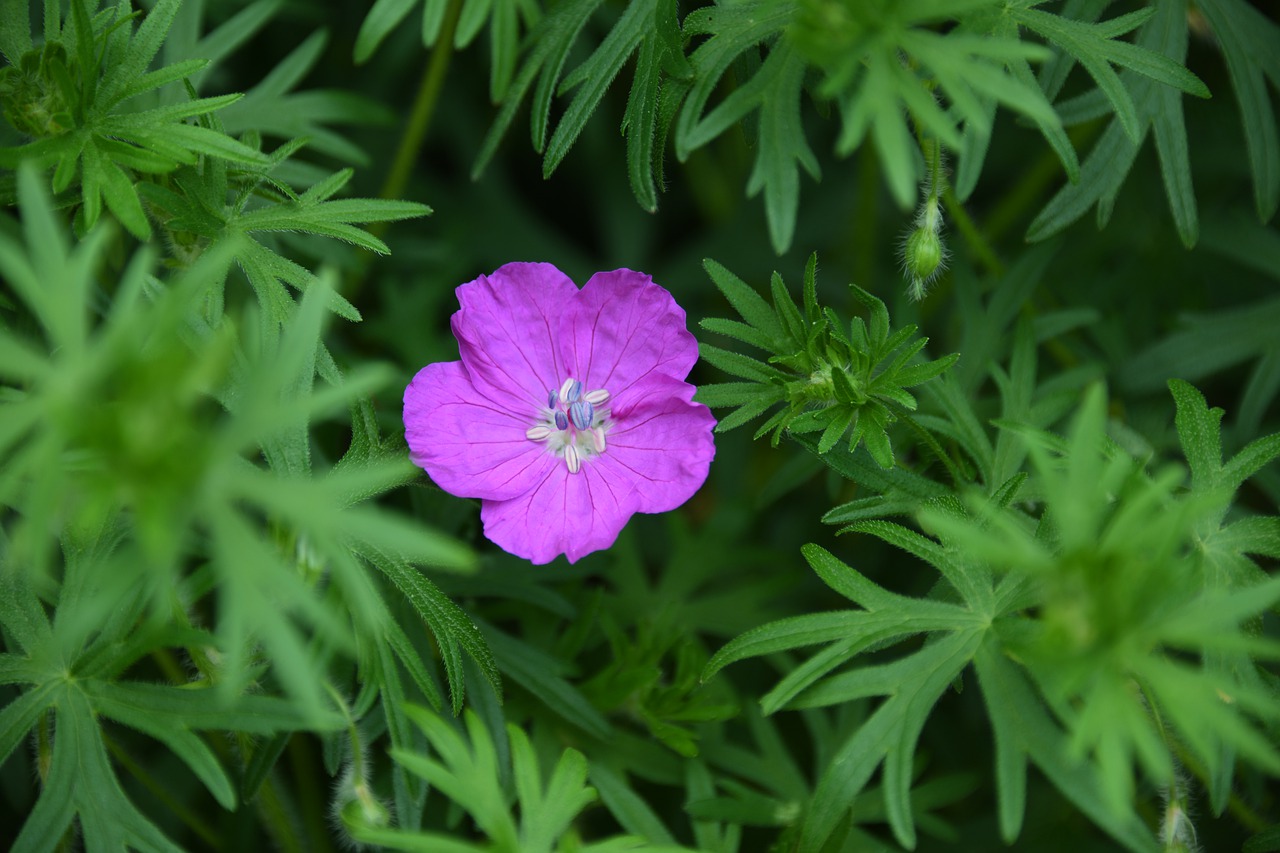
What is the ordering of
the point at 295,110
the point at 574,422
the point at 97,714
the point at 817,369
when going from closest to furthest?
the point at 97,714, the point at 817,369, the point at 574,422, the point at 295,110

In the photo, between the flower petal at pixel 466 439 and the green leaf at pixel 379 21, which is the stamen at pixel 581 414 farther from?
the green leaf at pixel 379 21

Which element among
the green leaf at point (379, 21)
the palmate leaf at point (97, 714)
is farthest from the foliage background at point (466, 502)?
the green leaf at point (379, 21)

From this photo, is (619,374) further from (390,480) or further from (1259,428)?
(1259,428)

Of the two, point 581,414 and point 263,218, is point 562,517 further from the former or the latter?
point 263,218

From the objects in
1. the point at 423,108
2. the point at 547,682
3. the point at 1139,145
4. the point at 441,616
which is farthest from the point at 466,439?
the point at 1139,145

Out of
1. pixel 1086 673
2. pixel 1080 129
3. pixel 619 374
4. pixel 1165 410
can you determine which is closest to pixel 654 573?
pixel 619 374
